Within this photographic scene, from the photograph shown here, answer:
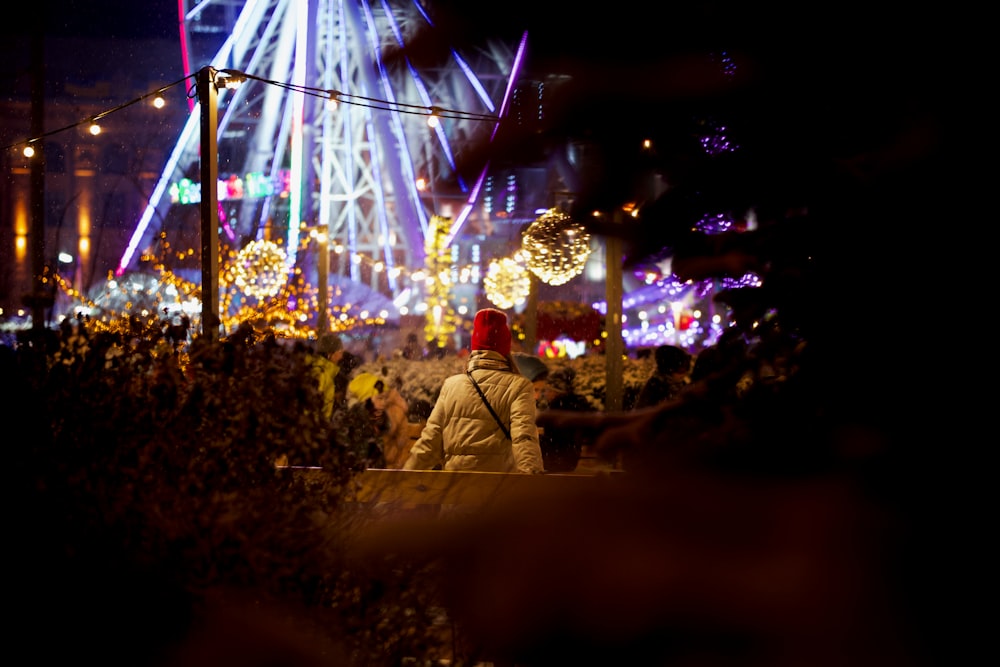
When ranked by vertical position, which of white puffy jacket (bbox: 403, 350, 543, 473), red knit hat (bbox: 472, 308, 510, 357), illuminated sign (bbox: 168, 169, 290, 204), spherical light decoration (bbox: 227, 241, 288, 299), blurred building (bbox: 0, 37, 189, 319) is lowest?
white puffy jacket (bbox: 403, 350, 543, 473)

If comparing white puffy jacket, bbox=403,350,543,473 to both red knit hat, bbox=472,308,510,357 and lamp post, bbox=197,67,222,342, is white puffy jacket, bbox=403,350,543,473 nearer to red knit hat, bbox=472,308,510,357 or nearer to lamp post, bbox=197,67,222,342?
red knit hat, bbox=472,308,510,357

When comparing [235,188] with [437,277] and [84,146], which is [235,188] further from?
[84,146]

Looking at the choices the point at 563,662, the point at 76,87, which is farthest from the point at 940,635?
the point at 76,87

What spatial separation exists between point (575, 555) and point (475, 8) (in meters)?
0.59

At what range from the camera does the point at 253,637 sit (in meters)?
2.08

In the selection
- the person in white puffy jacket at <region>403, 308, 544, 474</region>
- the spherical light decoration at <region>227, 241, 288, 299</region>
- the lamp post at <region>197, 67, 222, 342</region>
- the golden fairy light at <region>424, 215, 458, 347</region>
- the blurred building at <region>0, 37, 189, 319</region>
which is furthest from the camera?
the blurred building at <region>0, 37, 189, 319</region>

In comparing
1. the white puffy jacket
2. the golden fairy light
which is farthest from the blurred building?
the white puffy jacket

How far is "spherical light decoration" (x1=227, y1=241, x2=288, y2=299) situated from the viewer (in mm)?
15854

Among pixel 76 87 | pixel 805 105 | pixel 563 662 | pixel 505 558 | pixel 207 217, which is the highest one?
pixel 76 87

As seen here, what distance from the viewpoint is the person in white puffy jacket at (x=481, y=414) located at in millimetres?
4215

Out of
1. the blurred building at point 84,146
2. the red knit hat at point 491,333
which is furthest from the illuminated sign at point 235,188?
the red knit hat at point 491,333

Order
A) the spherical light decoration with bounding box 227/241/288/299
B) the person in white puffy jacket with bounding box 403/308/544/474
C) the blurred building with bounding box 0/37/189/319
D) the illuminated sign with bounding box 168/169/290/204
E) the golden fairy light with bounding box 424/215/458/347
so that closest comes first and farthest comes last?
the person in white puffy jacket with bounding box 403/308/544/474 < the spherical light decoration with bounding box 227/241/288/299 < the illuminated sign with bounding box 168/169/290/204 < the golden fairy light with bounding box 424/215/458/347 < the blurred building with bounding box 0/37/189/319

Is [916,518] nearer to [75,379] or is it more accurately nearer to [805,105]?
[805,105]

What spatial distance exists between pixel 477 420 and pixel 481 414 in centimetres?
3
